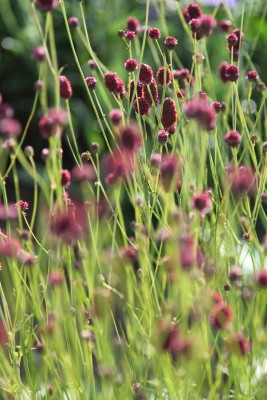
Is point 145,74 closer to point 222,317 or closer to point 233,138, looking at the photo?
point 233,138

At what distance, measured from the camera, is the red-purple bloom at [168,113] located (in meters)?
1.18

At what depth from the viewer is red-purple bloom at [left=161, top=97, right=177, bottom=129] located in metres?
1.18

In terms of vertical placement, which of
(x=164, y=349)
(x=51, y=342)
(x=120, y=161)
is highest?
(x=120, y=161)

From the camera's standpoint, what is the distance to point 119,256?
3.02 ft

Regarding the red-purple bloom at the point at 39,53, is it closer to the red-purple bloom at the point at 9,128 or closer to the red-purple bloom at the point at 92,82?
the red-purple bloom at the point at 9,128

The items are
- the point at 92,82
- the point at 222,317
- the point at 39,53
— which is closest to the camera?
the point at 222,317

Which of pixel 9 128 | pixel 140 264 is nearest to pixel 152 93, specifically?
pixel 140 264

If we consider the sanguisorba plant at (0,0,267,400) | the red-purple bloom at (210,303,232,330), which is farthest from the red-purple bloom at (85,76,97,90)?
the red-purple bloom at (210,303,232,330)

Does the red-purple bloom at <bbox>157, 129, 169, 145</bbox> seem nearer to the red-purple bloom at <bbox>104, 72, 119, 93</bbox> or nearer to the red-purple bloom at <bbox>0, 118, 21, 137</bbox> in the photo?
the red-purple bloom at <bbox>104, 72, 119, 93</bbox>

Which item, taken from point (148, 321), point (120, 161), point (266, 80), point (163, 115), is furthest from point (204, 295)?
point (266, 80)

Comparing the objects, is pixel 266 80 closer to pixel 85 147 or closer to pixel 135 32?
pixel 85 147

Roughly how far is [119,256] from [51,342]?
22cm

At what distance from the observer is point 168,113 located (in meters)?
1.18

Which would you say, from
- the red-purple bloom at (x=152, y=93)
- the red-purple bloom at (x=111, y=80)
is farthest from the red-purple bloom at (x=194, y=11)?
the red-purple bloom at (x=111, y=80)
